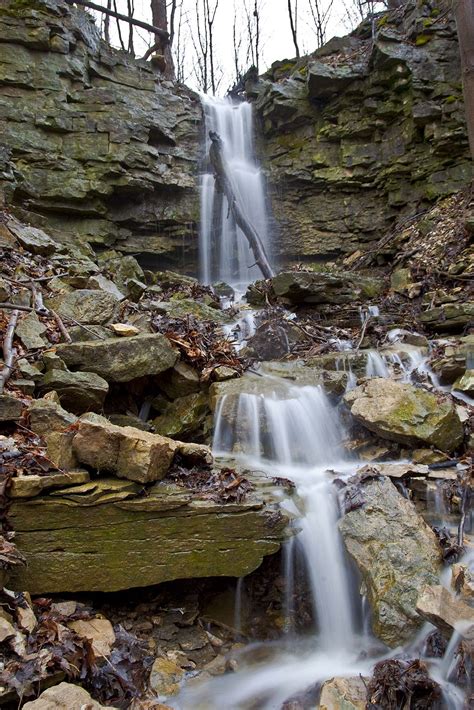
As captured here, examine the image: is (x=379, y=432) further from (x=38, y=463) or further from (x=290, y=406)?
(x=38, y=463)

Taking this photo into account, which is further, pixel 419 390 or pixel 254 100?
pixel 254 100

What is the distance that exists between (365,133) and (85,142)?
7.21 metres

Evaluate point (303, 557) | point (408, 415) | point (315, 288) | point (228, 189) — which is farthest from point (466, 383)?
point (228, 189)

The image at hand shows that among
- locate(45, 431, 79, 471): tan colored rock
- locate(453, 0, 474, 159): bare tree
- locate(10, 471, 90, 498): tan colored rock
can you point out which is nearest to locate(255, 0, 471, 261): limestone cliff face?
locate(453, 0, 474, 159): bare tree

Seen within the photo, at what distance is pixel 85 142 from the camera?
427 inches

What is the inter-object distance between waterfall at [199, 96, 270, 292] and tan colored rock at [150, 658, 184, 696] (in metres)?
9.09

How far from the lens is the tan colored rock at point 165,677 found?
2797 mm

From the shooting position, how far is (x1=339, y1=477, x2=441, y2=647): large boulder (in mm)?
2992

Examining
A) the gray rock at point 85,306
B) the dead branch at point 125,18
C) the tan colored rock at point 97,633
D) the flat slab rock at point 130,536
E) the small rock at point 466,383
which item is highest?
the dead branch at point 125,18

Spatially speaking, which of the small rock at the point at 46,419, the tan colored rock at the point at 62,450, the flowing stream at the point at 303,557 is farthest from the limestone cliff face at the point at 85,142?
the tan colored rock at the point at 62,450

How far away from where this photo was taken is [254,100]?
14.0 metres

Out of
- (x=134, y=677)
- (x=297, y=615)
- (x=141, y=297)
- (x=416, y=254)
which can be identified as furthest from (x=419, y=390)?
(x=416, y=254)

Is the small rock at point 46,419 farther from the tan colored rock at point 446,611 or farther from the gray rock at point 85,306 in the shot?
the tan colored rock at point 446,611

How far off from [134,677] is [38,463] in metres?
1.45
